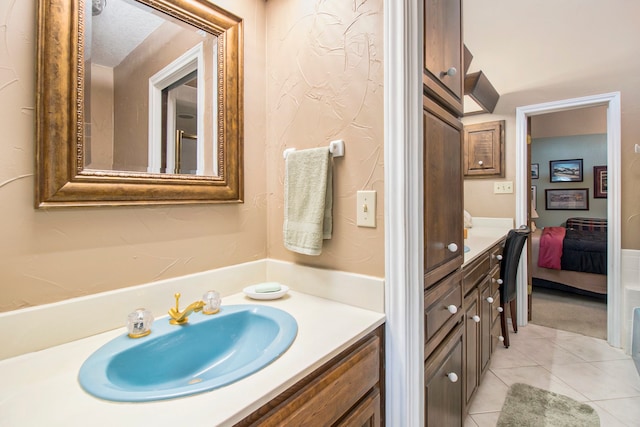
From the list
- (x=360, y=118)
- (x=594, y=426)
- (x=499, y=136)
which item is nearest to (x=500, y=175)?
(x=499, y=136)

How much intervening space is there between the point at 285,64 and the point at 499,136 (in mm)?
2562

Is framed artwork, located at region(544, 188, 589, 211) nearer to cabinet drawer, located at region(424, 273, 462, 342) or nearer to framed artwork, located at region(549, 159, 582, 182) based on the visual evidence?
framed artwork, located at region(549, 159, 582, 182)

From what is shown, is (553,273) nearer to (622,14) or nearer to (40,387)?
(622,14)

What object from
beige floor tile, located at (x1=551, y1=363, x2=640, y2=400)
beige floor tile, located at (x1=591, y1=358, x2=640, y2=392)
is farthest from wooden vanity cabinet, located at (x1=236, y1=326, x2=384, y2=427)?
beige floor tile, located at (x1=591, y1=358, x2=640, y2=392)

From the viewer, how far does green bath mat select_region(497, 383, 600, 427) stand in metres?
1.64

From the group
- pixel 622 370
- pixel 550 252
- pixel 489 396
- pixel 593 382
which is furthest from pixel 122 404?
pixel 550 252

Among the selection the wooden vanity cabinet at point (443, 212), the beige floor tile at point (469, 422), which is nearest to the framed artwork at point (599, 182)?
the beige floor tile at point (469, 422)

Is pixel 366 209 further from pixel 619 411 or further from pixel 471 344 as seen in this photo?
pixel 619 411

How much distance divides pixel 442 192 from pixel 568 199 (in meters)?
6.37

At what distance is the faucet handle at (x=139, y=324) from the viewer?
81 cm

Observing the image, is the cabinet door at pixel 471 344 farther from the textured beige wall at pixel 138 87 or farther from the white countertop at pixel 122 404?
the textured beige wall at pixel 138 87

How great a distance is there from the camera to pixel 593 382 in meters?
2.00

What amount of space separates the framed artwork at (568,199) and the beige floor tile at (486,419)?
5.78 m

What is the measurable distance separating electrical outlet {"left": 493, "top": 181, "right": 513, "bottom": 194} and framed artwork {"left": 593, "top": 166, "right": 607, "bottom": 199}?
4.15 m
